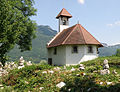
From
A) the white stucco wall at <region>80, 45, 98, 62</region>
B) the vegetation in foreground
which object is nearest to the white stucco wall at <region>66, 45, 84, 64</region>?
the white stucco wall at <region>80, 45, 98, 62</region>

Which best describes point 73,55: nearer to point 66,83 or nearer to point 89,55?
point 89,55

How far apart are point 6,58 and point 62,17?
1595cm

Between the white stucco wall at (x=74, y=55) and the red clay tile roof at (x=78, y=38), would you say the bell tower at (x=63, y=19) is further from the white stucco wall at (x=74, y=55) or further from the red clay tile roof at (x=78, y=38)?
the white stucco wall at (x=74, y=55)

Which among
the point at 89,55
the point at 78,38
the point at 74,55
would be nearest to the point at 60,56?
the point at 74,55

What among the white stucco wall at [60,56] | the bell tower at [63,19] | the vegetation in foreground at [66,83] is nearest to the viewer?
the vegetation in foreground at [66,83]

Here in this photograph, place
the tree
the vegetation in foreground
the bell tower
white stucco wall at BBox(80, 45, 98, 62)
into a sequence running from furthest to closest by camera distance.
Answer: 1. the bell tower
2. white stucco wall at BBox(80, 45, 98, 62)
3. the tree
4. the vegetation in foreground

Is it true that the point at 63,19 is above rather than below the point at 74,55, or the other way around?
above

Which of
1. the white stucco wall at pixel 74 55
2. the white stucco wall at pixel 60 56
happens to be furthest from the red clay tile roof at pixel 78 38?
the white stucco wall at pixel 60 56

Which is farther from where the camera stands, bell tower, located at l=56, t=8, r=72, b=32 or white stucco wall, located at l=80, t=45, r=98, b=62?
bell tower, located at l=56, t=8, r=72, b=32

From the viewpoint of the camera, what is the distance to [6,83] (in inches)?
370

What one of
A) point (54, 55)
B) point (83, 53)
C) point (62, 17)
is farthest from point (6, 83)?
point (62, 17)

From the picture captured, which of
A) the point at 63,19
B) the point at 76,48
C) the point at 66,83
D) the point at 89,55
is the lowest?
the point at 66,83

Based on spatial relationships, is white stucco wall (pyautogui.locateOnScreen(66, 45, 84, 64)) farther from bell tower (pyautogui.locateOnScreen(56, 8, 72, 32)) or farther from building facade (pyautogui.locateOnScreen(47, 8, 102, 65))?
bell tower (pyautogui.locateOnScreen(56, 8, 72, 32))

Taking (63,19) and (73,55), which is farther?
(63,19)
